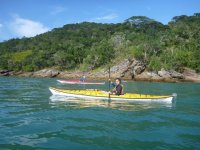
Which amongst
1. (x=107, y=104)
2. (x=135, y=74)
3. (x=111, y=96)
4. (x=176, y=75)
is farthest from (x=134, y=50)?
(x=107, y=104)

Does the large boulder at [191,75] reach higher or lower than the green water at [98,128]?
higher

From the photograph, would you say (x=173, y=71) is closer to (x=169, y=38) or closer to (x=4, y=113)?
(x=169, y=38)

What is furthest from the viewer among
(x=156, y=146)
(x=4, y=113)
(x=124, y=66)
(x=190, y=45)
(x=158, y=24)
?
(x=158, y=24)

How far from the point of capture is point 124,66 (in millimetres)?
91188

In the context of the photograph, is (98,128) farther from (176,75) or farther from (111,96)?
(176,75)

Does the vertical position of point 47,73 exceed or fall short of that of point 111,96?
it exceeds it

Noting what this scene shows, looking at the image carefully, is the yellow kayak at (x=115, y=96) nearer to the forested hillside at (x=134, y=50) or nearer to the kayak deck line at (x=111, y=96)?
the kayak deck line at (x=111, y=96)

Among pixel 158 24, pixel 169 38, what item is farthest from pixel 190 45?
pixel 158 24

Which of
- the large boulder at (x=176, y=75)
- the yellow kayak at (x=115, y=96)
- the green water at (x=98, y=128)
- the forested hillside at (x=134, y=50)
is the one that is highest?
the forested hillside at (x=134, y=50)

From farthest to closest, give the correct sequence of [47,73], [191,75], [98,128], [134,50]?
[47,73]
[134,50]
[191,75]
[98,128]

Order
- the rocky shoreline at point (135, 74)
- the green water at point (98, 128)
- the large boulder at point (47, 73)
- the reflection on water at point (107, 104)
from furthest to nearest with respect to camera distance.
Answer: the large boulder at point (47, 73)
the rocky shoreline at point (135, 74)
the reflection on water at point (107, 104)
the green water at point (98, 128)

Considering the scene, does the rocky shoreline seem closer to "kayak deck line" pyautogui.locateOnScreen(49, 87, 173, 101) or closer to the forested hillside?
the forested hillside

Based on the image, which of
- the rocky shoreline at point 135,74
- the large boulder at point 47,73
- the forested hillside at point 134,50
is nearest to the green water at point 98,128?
the rocky shoreline at point 135,74

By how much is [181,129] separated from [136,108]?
308 inches
